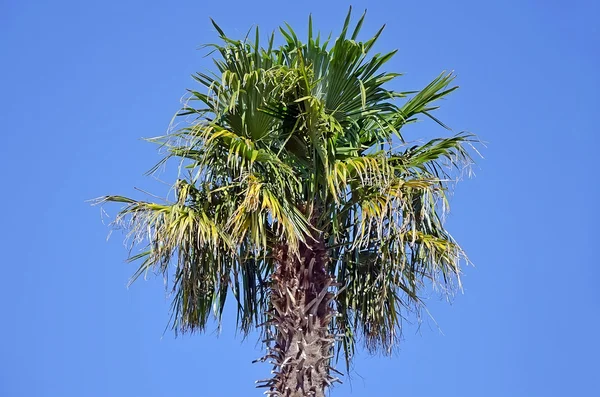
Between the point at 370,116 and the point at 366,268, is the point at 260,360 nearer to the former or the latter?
the point at 366,268

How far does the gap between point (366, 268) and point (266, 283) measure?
0.89 metres

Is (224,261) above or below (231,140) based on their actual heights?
below

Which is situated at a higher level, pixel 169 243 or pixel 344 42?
pixel 344 42

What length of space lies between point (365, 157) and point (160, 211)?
68.7 inches

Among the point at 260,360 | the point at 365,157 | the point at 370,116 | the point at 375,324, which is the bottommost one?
the point at 260,360

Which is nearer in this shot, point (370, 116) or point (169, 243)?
point (169, 243)

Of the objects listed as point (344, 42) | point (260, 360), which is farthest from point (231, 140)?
point (260, 360)

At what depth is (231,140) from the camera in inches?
327

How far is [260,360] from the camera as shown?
324 inches

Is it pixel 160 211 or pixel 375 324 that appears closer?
pixel 160 211

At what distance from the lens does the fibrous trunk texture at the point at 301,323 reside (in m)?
8.00

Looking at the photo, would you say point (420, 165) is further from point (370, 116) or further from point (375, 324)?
point (375, 324)

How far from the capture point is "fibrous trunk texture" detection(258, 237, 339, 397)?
8.00 metres

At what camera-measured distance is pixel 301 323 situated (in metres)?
8.12
